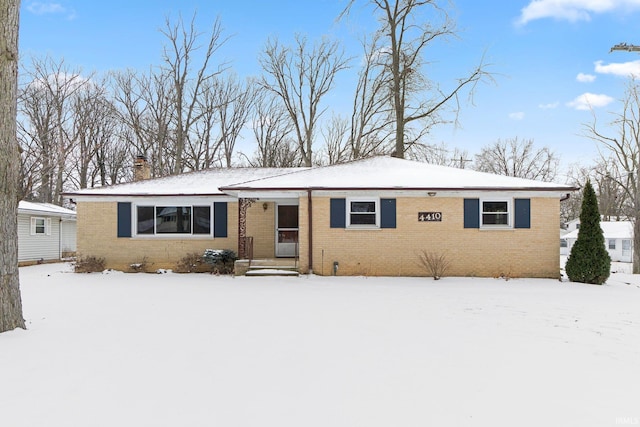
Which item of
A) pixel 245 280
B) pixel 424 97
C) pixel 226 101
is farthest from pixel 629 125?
pixel 226 101

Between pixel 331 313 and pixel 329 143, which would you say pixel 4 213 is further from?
pixel 329 143

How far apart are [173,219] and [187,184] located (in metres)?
1.72

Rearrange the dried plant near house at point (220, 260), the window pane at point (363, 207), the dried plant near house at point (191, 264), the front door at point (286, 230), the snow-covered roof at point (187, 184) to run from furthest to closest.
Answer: the front door at point (286, 230) → the snow-covered roof at point (187, 184) → the dried plant near house at point (191, 264) → the dried plant near house at point (220, 260) → the window pane at point (363, 207)

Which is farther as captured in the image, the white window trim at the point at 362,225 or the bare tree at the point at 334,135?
the bare tree at the point at 334,135

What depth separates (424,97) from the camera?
23438 millimetres

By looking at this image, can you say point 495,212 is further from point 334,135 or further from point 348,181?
point 334,135

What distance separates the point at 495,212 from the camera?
12.1 m

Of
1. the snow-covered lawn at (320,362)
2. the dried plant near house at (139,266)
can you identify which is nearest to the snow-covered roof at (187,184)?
the dried plant near house at (139,266)

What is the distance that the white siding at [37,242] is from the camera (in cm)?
1733

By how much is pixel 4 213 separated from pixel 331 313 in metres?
5.51

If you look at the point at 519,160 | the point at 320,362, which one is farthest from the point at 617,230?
Answer: the point at 320,362

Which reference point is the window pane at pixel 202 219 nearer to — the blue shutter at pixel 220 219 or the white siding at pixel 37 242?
the blue shutter at pixel 220 219

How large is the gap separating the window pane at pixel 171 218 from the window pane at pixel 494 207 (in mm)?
10303

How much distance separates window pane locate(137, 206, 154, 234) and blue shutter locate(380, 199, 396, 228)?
835cm
